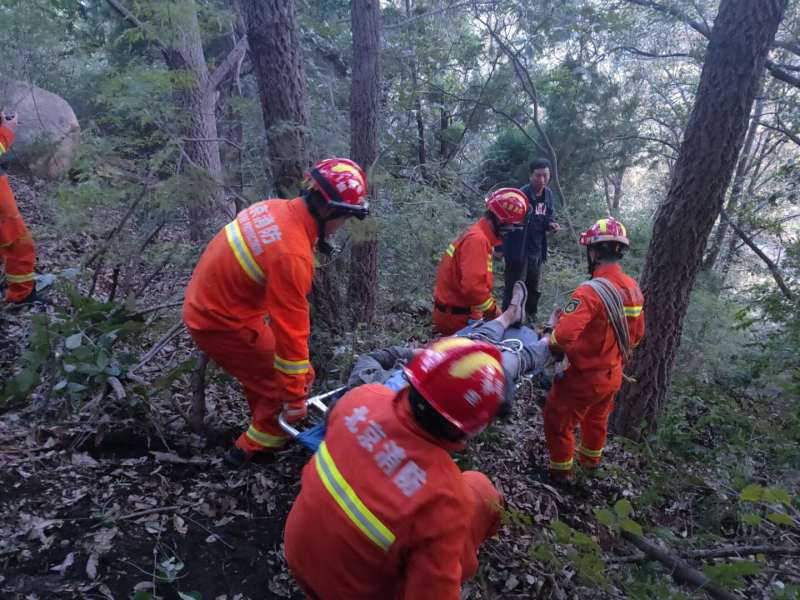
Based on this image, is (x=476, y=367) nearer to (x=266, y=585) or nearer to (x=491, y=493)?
(x=491, y=493)

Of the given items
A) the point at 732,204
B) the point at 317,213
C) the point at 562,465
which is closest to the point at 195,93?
the point at 317,213

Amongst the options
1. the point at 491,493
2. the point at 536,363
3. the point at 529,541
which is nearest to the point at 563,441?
the point at 536,363

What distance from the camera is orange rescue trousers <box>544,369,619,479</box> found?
14.4 ft

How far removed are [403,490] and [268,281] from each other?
1.87m

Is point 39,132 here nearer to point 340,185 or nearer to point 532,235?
point 532,235

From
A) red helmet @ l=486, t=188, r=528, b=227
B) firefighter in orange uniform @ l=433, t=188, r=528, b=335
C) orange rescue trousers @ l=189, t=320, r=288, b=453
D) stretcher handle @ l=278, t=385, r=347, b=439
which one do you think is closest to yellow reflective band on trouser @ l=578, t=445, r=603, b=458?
firefighter in orange uniform @ l=433, t=188, r=528, b=335

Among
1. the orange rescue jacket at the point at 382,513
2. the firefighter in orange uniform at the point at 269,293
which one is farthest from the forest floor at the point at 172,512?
the orange rescue jacket at the point at 382,513

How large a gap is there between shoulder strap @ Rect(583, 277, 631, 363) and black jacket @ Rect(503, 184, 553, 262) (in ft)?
10.4

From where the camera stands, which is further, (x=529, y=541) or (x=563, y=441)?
(x=563, y=441)

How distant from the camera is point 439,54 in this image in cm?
1366

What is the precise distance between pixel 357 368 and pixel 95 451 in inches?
79.8

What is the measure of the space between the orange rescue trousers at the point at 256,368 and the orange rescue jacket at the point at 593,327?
225 cm

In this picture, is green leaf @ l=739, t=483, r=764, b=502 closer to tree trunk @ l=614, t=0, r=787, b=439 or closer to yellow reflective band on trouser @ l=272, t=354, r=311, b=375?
yellow reflective band on trouser @ l=272, t=354, r=311, b=375

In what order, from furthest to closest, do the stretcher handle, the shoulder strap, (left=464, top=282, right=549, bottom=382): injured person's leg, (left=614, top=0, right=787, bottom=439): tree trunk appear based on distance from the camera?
1. (left=614, top=0, right=787, bottom=439): tree trunk
2. the shoulder strap
3. (left=464, top=282, right=549, bottom=382): injured person's leg
4. the stretcher handle
